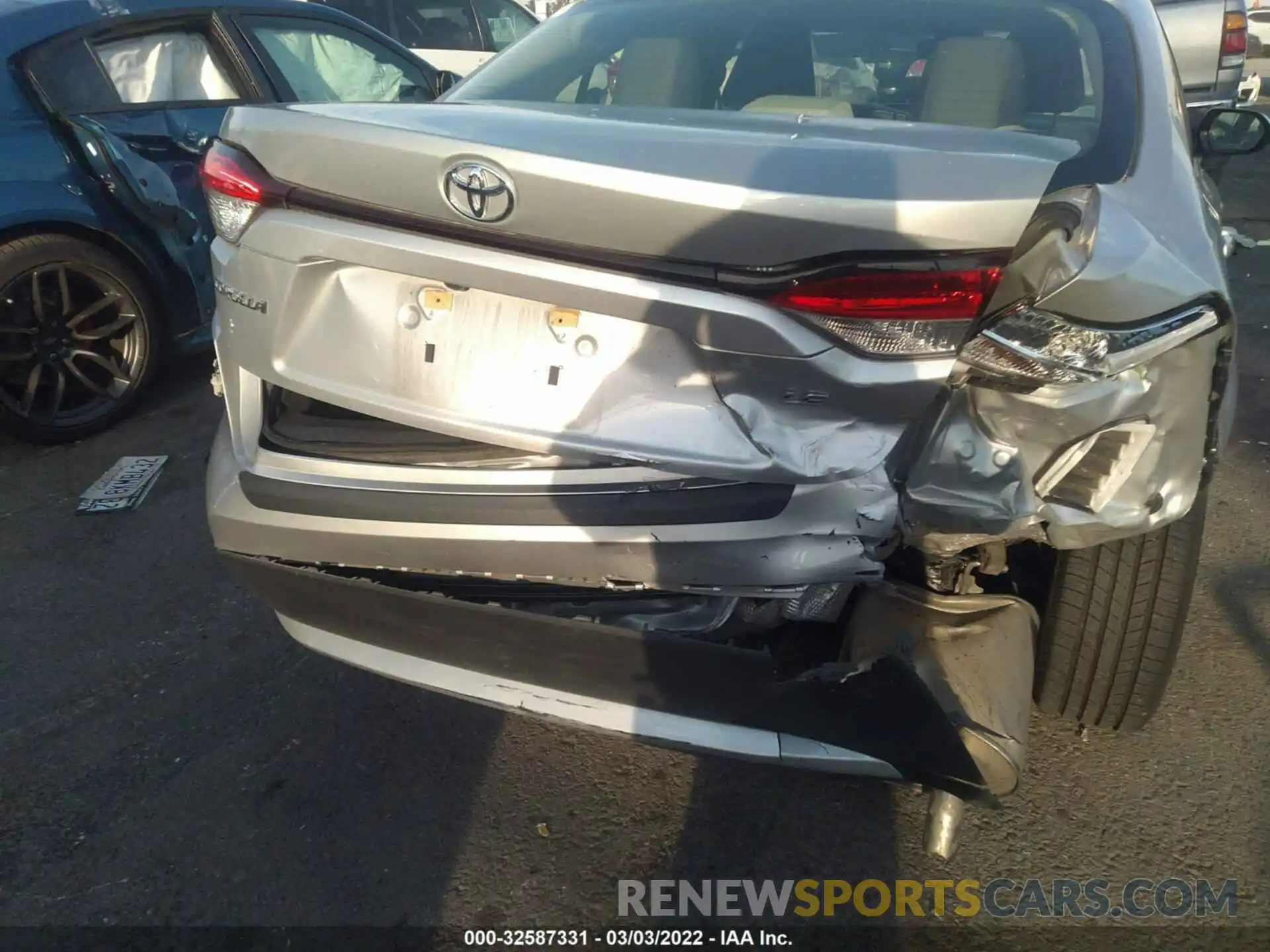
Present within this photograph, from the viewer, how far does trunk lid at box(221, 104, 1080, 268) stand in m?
1.27

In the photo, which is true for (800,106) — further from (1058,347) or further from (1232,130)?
(1232,130)

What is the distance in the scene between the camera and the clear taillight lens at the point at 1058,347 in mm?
1296

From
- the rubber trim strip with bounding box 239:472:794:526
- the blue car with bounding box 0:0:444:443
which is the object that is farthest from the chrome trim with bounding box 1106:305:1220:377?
the blue car with bounding box 0:0:444:443

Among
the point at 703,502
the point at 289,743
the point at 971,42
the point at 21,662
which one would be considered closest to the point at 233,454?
the point at 289,743

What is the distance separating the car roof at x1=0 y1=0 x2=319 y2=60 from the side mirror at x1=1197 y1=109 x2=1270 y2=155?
3946 millimetres

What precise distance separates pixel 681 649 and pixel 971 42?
156 cm

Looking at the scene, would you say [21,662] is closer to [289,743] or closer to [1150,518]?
[289,743]

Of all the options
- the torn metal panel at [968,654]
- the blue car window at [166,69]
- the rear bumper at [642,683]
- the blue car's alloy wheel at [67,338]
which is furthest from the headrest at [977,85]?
the blue car window at [166,69]

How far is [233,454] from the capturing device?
1774 millimetres

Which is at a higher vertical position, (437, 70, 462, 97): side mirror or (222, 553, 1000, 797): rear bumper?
(437, 70, 462, 97): side mirror

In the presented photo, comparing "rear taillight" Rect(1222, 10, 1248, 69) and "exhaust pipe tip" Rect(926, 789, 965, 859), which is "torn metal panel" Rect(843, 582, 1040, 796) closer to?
"exhaust pipe tip" Rect(926, 789, 965, 859)

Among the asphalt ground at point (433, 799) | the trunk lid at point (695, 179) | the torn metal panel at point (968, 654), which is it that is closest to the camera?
the trunk lid at point (695, 179)

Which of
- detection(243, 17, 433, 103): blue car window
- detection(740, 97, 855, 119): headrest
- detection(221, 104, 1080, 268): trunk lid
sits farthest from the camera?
detection(243, 17, 433, 103): blue car window

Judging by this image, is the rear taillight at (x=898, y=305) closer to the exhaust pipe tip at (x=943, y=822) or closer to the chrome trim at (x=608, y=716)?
the chrome trim at (x=608, y=716)
